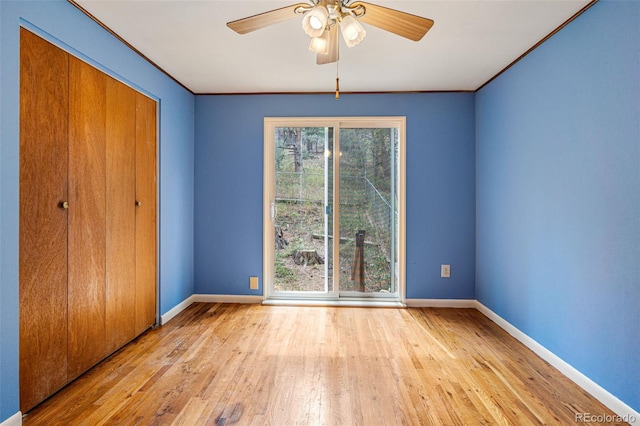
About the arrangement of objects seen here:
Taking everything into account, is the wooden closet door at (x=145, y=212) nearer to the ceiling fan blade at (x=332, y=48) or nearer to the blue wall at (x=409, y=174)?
the blue wall at (x=409, y=174)

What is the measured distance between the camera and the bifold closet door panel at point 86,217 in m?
2.05

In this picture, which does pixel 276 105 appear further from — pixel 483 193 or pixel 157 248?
pixel 483 193

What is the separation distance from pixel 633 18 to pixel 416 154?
2.06m

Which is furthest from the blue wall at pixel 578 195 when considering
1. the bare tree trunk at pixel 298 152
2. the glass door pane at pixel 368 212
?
the bare tree trunk at pixel 298 152

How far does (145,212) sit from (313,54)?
2.01 m

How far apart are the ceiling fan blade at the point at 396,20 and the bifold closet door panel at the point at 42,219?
1.77m

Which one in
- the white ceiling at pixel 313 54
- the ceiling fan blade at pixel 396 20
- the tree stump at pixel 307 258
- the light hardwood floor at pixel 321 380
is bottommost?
the light hardwood floor at pixel 321 380

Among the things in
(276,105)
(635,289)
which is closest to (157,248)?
(276,105)

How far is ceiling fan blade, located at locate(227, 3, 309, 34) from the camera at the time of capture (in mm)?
1585

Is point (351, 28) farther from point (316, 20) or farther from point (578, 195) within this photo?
point (578, 195)

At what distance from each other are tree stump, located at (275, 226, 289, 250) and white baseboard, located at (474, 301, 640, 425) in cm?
234

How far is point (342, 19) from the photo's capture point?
1.61m

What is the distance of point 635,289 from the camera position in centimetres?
171

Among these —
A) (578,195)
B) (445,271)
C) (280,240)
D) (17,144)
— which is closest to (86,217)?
(17,144)
